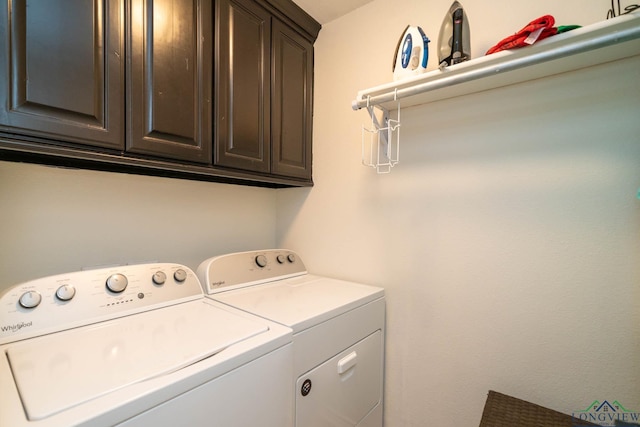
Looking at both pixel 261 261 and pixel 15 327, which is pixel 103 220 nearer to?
pixel 15 327

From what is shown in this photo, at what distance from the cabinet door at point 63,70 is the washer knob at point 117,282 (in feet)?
1.49

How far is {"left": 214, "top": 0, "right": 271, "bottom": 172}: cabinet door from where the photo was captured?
3.81ft

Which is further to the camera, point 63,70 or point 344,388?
point 344,388

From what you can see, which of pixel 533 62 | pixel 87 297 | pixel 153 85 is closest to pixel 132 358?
pixel 87 297

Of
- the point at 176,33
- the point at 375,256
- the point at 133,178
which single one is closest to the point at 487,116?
the point at 375,256

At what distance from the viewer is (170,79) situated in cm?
100

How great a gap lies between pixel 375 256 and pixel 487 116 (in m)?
0.81

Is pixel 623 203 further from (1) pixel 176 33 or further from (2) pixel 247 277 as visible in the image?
(1) pixel 176 33

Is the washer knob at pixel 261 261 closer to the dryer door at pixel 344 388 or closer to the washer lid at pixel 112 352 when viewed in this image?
the washer lid at pixel 112 352

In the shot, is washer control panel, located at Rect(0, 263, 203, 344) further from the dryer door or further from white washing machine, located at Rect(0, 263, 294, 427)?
the dryer door

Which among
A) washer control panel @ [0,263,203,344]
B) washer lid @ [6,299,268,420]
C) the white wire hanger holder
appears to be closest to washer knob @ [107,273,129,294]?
washer control panel @ [0,263,203,344]

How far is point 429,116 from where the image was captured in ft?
4.22

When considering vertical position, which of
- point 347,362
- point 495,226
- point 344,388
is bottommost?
point 344,388

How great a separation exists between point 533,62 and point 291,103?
1.06 metres
